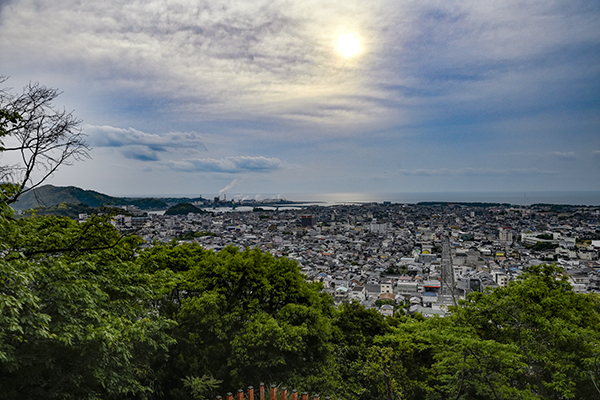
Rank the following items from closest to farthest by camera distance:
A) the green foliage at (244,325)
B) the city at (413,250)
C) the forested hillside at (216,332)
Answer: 1. the forested hillside at (216,332)
2. the green foliage at (244,325)
3. the city at (413,250)

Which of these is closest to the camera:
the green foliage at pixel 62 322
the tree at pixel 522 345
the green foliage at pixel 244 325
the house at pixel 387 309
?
the green foliage at pixel 62 322

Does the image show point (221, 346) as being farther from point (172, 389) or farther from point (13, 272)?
point (13, 272)

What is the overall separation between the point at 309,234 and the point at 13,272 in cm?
6364

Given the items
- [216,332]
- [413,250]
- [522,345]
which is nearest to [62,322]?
[216,332]

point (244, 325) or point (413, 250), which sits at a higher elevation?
point (244, 325)

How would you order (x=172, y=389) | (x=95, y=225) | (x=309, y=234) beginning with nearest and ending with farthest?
1. (x=95, y=225)
2. (x=172, y=389)
3. (x=309, y=234)

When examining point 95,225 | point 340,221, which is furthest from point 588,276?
point 340,221

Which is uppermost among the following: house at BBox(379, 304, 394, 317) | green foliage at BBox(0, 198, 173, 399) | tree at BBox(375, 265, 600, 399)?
green foliage at BBox(0, 198, 173, 399)

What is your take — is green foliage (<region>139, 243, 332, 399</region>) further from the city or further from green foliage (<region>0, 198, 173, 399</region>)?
the city

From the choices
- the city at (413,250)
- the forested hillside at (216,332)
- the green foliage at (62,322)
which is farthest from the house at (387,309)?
the green foliage at (62,322)

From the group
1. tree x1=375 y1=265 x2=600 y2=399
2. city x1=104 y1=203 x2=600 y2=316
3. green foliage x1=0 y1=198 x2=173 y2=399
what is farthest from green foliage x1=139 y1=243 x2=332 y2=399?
city x1=104 y1=203 x2=600 y2=316

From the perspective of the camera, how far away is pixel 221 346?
6602 mm

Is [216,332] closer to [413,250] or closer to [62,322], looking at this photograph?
[62,322]

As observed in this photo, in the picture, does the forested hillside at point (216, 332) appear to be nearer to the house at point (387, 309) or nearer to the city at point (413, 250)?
the city at point (413, 250)
